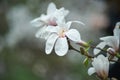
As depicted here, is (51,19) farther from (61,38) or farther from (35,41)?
(35,41)

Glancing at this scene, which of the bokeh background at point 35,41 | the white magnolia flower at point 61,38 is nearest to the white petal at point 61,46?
the white magnolia flower at point 61,38

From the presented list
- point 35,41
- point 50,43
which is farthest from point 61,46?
point 35,41

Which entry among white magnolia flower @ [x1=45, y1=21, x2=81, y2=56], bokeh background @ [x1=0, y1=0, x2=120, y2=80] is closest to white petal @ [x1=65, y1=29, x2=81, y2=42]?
white magnolia flower @ [x1=45, y1=21, x2=81, y2=56]

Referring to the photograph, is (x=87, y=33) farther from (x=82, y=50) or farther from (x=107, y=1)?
(x=82, y=50)

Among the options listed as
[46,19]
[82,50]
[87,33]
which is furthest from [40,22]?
[87,33]

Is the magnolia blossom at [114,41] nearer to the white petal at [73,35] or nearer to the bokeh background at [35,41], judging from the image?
the white petal at [73,35]

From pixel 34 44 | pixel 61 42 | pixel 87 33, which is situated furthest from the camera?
pixel 34 44

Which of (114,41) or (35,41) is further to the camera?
(35,41)
